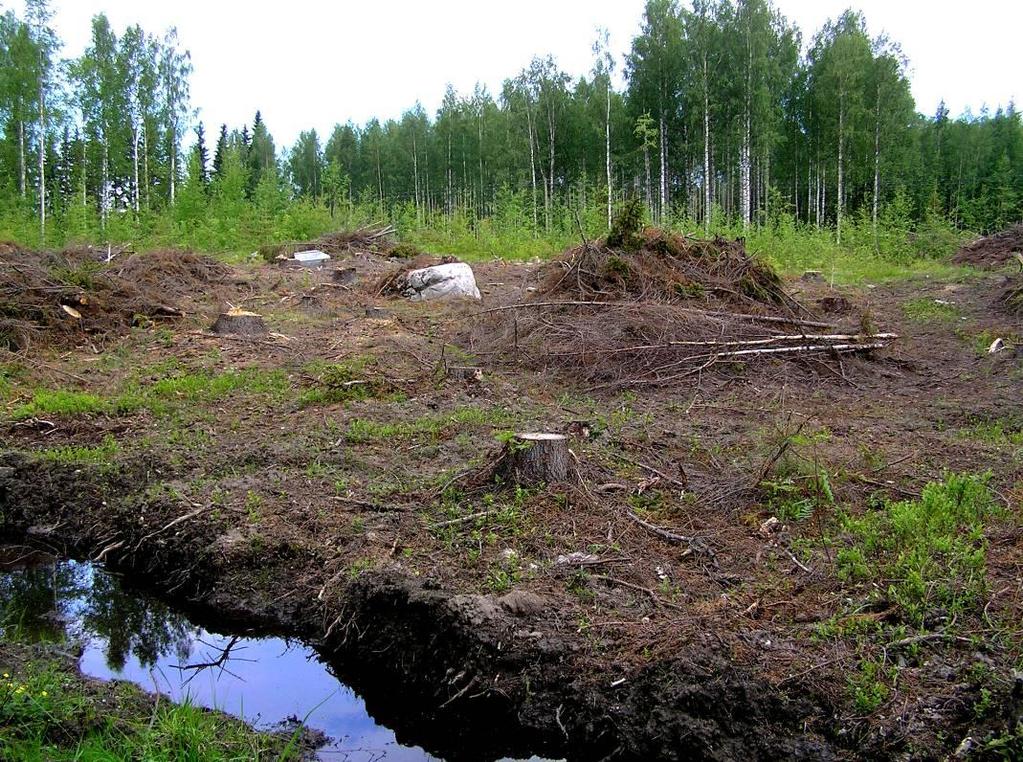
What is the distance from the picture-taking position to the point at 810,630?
329 centimetres

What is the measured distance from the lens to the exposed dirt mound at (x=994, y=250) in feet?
55.0

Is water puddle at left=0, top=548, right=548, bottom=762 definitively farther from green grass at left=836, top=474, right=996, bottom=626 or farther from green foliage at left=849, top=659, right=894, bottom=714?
green grass at left=836, top=474, right=996, bottom=626

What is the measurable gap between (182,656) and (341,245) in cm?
1504

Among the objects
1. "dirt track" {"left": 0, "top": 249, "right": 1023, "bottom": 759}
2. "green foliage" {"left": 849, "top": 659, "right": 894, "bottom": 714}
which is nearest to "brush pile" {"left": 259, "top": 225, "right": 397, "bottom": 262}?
"dirt track" {"left": 0, "top": 249, "right": 1023, "bottom": 759}

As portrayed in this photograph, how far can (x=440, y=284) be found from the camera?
41.9 ft

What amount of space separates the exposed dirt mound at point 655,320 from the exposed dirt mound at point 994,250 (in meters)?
9.49

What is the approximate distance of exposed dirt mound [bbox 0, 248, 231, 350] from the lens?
30.6 feet

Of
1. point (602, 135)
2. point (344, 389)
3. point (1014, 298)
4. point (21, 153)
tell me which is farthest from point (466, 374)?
point (602, 135)

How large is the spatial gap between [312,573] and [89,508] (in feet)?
6.90

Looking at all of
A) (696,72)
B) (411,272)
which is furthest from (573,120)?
(411,272)

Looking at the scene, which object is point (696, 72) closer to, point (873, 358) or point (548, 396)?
point (873, 358)

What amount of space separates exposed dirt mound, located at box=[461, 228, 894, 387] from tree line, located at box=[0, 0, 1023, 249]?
8.68m

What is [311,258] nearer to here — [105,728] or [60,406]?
[60,406]

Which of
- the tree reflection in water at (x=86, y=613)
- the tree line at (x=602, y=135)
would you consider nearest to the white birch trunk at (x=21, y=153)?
the tree line at (x=602, y=135)
